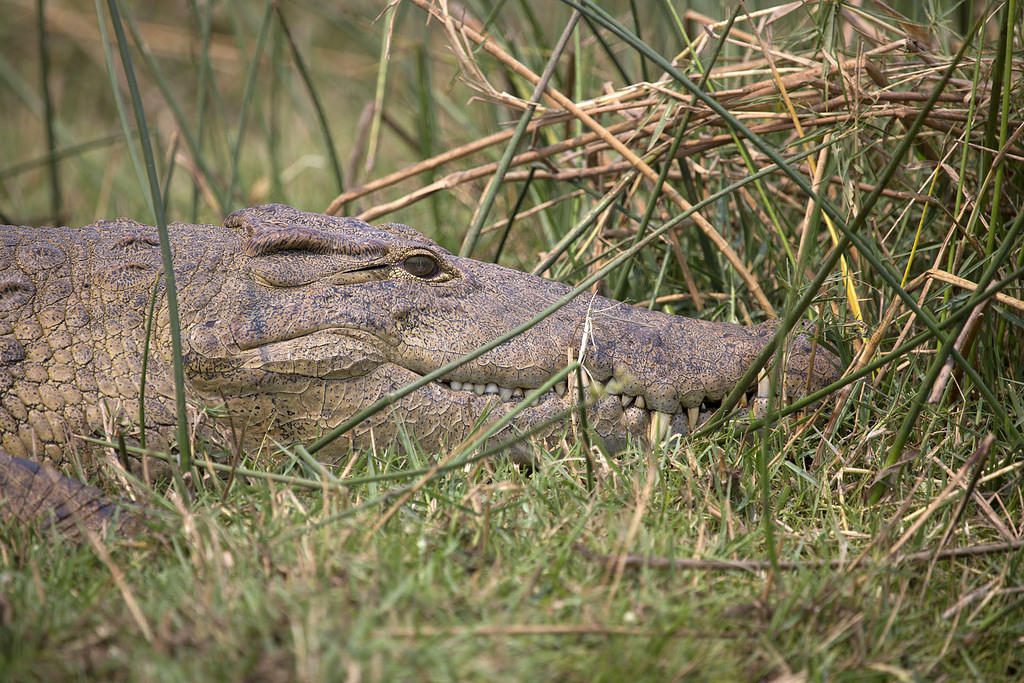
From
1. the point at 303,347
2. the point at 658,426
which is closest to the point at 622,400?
the point at 658,426

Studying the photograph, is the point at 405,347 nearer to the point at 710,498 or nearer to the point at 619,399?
the point at 619,399

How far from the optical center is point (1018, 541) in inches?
76.5

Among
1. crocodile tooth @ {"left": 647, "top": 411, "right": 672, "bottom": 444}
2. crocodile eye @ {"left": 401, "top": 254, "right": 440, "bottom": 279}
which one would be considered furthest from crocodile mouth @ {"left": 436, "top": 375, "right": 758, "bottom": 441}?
crocodile eye @ {"left": 401, "top": 254, "right": 440, "bottom": 279}

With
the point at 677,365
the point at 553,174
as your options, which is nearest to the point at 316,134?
the point at 553,174

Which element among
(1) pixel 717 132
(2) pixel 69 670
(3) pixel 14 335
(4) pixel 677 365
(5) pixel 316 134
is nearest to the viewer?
(2) pixel 69 670

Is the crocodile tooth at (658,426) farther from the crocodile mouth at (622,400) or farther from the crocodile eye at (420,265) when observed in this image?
the crocodile eye at (420,265)

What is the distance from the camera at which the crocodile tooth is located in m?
2.47

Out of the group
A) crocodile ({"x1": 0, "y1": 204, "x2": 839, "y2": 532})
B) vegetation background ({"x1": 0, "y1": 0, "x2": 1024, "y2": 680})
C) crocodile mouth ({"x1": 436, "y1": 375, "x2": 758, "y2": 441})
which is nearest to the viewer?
vegetation background ({"x1": 0, "y1": 0, "x2": 1024, "y2": 680})

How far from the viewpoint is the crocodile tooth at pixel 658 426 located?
2.47 m

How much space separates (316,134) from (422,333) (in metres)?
4.79

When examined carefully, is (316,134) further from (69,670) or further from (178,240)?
(69,670)

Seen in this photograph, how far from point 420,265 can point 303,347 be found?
1.44 feet

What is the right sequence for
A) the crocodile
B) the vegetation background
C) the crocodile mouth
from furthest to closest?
the crocodile mouth, the crocodile, the vegetation background

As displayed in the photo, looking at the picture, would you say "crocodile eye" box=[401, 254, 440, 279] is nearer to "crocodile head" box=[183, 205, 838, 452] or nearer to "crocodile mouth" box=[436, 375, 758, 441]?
"crocodile head" box=[183, 205, 838, 452]
